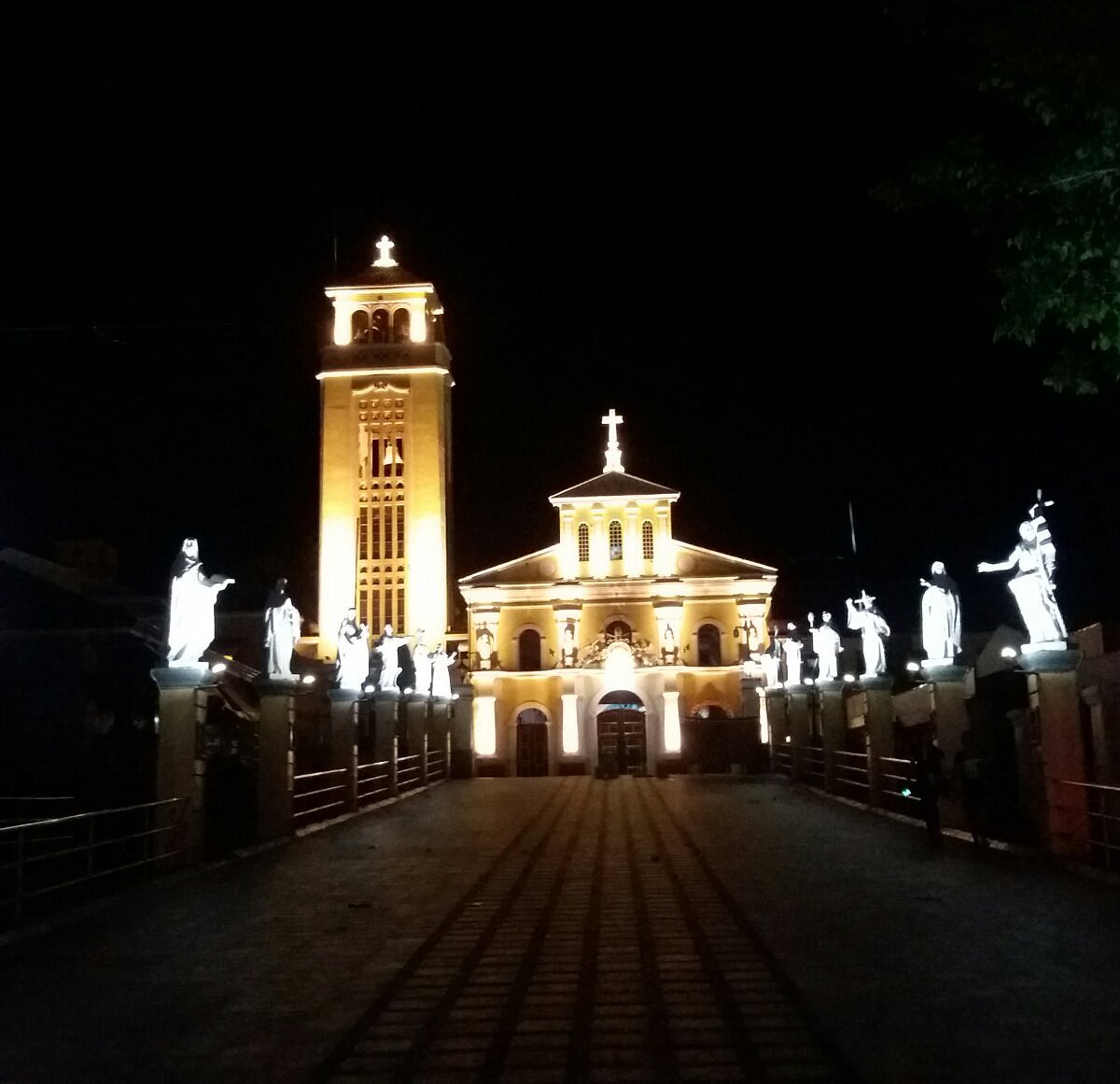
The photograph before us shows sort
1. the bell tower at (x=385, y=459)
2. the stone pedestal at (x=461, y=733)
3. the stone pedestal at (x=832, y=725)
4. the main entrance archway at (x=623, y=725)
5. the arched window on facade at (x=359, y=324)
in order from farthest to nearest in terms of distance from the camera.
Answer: the arched window on facade at (x=359, y=324) < the bell tower at (x=385, y=459) < the main entrance archway at (x=623, y=725) < the stone pedestal at (x=461, y=733) < the stone pedestal at (x=832, y=725)

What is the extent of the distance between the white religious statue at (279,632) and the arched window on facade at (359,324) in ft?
120

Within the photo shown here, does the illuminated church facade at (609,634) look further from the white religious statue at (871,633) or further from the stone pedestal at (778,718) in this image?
the white religious statue at (871,633)

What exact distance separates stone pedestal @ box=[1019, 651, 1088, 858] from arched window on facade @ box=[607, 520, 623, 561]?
36.2 meters

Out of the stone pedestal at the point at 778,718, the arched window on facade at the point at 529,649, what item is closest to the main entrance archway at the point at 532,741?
the arched window on facade at the point at 529,649

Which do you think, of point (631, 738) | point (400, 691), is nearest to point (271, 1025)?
point (400, 691)

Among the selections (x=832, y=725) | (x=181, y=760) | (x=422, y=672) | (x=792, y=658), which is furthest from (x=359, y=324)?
(x=181, y=760)

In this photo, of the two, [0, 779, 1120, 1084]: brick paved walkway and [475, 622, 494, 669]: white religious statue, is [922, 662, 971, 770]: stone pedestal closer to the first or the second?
[0, 779, 1120, 1084]: brick paved walkway

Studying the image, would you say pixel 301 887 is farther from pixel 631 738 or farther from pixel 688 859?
pixel 631 738

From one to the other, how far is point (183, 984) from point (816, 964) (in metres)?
3.83

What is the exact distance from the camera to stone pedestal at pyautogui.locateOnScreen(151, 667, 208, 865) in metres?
12.2

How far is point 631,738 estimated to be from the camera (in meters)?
46.2

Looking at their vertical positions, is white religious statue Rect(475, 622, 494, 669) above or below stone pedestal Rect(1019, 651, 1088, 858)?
above

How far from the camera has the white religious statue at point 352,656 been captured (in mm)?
21250

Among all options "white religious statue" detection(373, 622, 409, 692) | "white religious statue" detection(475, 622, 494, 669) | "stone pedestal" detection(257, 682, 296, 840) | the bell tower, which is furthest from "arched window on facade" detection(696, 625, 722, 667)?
"stone pedestal" detection(257, 682, 296, 840)
